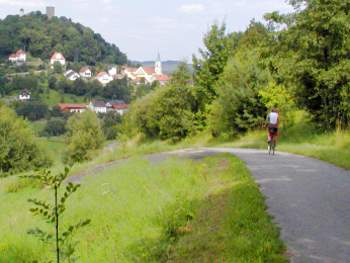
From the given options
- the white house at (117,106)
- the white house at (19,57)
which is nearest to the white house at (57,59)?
the white house at (19,57)

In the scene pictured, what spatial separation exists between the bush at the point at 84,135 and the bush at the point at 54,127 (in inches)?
1626

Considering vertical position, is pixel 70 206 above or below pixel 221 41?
below

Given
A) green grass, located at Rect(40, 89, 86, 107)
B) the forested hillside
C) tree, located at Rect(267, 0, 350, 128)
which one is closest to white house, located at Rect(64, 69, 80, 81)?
green grass, located at Rect(40, 89, 86, 107)

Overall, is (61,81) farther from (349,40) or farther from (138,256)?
(138,256)

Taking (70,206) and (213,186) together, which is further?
(70,206)

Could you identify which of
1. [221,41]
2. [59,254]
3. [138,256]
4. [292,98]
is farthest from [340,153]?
[221,41]

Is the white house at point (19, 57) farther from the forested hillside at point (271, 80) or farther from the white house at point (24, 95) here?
the forested hillside at point (271, 80)

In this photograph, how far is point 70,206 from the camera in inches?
563

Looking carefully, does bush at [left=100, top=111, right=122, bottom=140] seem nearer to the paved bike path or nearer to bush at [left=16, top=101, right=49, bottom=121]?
bush at [left=16, top=101, right=49, bottom=121]

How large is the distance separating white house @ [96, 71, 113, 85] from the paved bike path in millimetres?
160952

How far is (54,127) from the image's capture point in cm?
11362

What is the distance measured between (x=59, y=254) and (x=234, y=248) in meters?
3.26

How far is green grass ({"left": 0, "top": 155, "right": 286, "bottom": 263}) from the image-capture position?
8.07 meters

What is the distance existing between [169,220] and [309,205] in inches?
102
